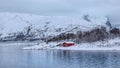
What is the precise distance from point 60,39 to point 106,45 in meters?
56.6

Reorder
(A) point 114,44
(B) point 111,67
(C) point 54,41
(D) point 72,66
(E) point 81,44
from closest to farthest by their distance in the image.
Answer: (B) point 111,67 → (D) point 72,66 → (A) point 114,44 → (E) point 81,44 → (C) point 54,41

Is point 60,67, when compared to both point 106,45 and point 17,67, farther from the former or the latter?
point 106,45

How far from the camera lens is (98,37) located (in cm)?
14738

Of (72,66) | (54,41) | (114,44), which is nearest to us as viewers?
(72,66)

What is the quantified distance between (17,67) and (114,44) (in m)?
72.4

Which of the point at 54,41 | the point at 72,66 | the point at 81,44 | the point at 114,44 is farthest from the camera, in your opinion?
the point at 54,41

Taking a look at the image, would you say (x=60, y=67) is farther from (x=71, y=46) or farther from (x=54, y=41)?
(x=54, y=41)

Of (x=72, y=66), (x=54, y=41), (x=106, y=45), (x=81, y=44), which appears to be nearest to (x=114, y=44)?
(x=106, y=45)

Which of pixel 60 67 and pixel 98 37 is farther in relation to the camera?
pixel 98 37

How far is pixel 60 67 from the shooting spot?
6034cm

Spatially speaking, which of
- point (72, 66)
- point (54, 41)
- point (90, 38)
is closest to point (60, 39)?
point (54, 41)

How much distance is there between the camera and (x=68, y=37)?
185 meters

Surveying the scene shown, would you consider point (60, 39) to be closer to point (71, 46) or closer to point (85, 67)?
point (71, 46)

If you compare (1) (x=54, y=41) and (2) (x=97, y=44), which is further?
(1) (x=54, y=41)
